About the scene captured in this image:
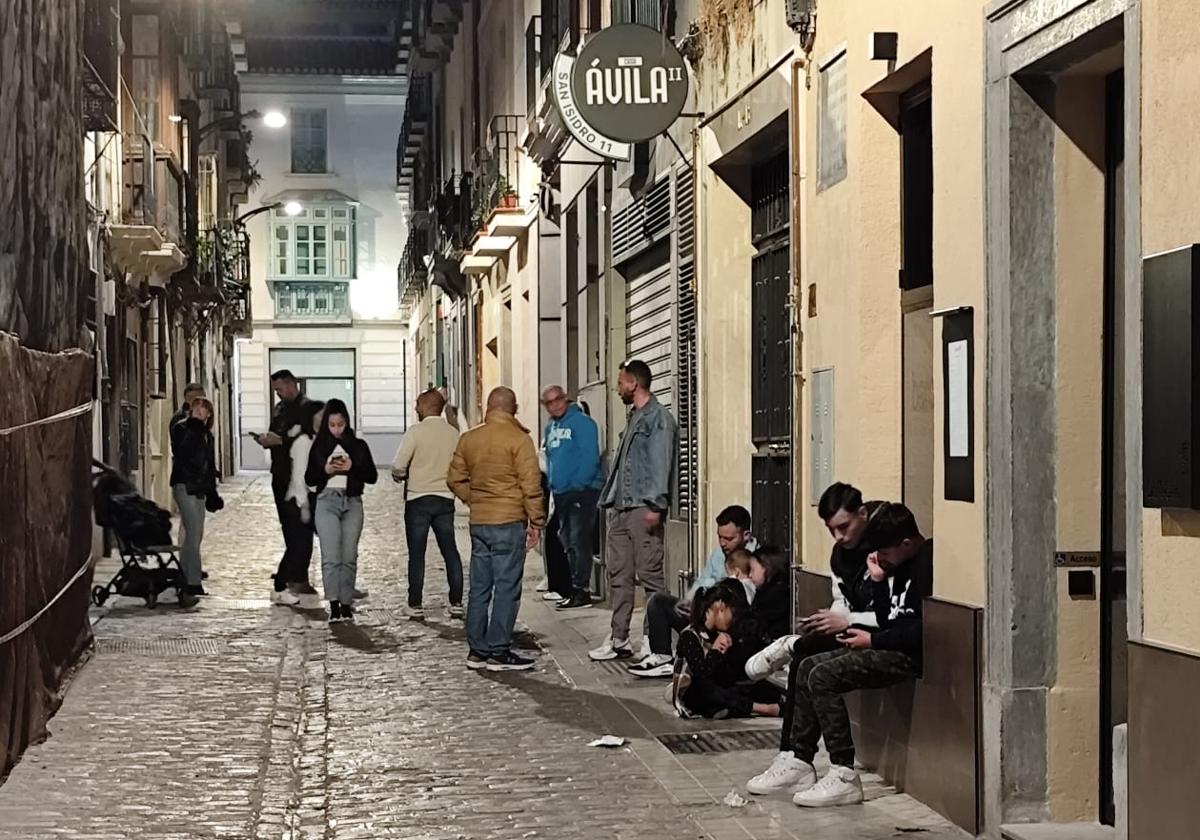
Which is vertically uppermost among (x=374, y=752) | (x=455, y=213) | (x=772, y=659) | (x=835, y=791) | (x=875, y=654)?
(x=455, y=213)

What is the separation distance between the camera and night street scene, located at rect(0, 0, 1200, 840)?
266 inches

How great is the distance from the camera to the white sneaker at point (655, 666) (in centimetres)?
1123

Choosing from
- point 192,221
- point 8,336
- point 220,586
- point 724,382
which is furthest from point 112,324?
point 8,336

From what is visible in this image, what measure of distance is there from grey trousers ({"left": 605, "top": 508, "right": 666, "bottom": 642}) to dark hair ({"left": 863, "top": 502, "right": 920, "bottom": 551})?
4307 mm

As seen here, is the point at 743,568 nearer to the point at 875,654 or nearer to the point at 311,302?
the point at 875,654

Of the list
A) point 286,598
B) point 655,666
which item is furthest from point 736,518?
point 286,598

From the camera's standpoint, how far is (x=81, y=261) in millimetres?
12203

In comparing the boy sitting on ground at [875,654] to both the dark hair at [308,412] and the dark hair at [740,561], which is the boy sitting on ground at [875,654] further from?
the dark hair at [308,412]

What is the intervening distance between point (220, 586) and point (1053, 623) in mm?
12171

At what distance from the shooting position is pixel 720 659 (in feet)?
31.8

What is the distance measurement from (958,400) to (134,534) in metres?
9.50

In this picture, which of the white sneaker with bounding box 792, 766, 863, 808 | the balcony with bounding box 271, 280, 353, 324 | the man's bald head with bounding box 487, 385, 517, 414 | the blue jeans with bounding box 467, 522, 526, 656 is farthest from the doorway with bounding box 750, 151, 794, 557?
the balcony with bounding box 271, 280, 353, 324

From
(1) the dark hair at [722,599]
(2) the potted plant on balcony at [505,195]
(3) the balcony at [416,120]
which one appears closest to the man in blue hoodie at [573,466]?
(1) the dark hair at [722,599]

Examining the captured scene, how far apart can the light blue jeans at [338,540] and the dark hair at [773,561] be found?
17.5 feet
